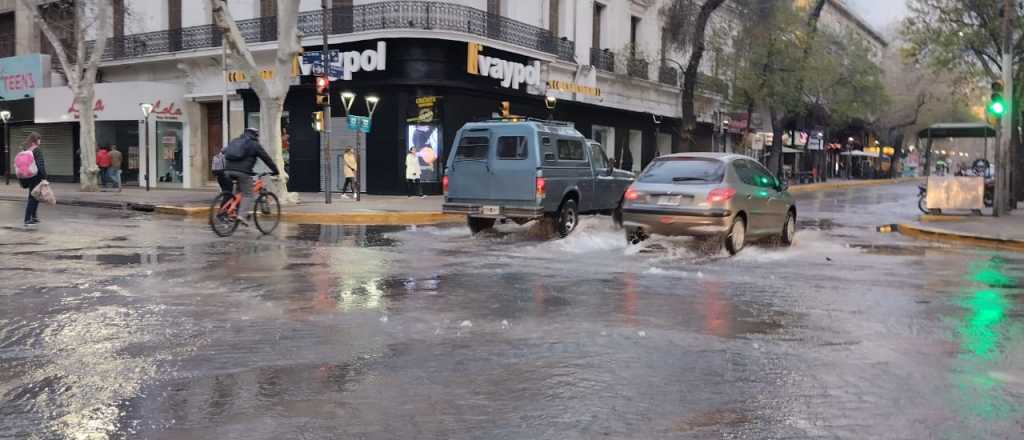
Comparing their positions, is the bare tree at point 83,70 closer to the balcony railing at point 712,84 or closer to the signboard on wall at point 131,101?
the signboard on wall at point 131,101

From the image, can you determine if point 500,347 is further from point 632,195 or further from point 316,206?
point 316,206

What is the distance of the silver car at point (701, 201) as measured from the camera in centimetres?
1201

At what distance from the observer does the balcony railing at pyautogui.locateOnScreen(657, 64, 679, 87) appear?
38.4 metres

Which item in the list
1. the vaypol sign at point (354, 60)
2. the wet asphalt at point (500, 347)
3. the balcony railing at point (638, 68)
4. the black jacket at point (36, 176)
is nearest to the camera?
the wet asphalt at point (500, 347)

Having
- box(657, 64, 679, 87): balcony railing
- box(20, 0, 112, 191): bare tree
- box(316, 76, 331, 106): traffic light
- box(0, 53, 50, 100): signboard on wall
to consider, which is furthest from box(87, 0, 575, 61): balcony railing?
box(657, 64, 679, 87): balcony railing

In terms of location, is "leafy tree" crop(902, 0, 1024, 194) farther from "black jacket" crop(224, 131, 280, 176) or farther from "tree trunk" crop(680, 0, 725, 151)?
"black jacket" crop(224, 131, 280, 176)

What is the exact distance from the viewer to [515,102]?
30031mm

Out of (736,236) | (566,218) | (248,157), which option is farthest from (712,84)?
(248,157)

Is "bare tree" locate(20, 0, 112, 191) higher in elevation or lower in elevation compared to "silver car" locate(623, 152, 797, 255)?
higher

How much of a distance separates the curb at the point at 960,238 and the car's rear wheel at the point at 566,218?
23.5ft

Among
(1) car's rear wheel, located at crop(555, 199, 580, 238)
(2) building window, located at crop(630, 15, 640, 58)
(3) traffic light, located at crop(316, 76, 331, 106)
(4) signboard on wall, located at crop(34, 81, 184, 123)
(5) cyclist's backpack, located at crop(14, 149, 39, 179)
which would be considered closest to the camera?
(1) car's rear wheel, located at crop(555, 199, 580, 238)

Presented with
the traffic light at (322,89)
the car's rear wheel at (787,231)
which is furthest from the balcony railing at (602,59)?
the car's rear wheel at (787,231)

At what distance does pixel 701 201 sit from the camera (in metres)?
12.0

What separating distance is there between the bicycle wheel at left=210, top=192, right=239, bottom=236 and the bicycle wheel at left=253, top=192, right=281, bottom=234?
1.64 ft
